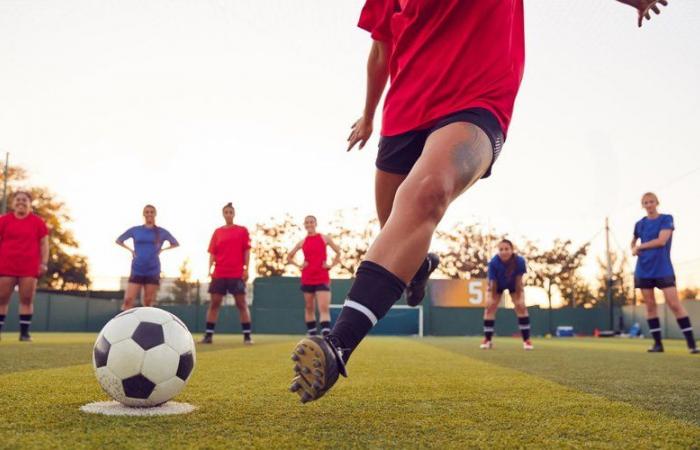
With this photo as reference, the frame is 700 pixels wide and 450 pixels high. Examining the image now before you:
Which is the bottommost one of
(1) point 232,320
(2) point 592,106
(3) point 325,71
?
(1) point 232,320

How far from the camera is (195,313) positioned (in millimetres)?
29359

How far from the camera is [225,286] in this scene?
1021cm

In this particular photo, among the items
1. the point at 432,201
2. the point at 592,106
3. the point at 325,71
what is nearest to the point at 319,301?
the point at 325,71

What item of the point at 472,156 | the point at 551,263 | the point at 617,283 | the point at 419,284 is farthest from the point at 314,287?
the point at 551,263

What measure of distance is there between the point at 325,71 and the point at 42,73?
7.13 metres

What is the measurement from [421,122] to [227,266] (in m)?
8.13

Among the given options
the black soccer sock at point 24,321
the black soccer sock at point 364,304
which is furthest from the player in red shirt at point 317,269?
the black soccer sock at point 364,304

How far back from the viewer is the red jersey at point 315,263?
34.2ft

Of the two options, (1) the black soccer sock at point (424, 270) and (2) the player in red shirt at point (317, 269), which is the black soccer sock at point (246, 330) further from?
(1) the black soccer sock at point (424, 270)

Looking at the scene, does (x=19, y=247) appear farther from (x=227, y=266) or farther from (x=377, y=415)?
(x=377, y=415)

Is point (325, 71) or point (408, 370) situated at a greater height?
point (325, 71)

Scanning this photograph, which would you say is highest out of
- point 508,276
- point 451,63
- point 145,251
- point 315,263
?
point 451,63

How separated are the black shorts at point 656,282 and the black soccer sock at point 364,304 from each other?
25.3 ft

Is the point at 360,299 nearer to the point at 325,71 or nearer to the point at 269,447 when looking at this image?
the point at 269,447
